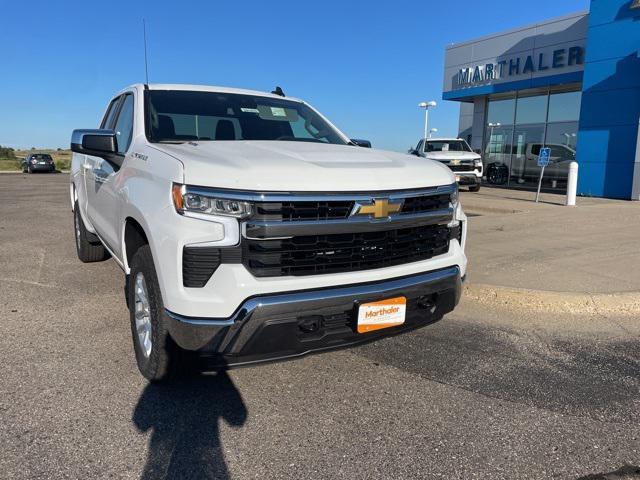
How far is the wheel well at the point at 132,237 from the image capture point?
10.8 feet

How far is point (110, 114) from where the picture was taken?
533 centimetres

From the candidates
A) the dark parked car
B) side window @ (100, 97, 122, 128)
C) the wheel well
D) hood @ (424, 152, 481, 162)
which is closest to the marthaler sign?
hood @ (424, 152, 481, 162)

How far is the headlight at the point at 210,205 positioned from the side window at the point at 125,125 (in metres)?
1.57

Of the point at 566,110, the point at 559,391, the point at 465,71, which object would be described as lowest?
the point at 559,391

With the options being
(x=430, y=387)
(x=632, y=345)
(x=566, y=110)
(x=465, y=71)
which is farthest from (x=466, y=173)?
(x=430, y=387)

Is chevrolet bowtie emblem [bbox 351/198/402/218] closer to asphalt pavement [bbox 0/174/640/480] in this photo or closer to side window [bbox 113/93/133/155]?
asphalt pavement [bbox 0/174/640/480]

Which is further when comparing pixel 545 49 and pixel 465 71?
pixel 465 71

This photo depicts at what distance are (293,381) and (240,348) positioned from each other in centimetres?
89

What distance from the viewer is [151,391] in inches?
128

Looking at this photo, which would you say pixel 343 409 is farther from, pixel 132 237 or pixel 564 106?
pixel 564 106

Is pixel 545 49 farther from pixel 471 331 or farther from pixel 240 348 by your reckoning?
pixel 240 348

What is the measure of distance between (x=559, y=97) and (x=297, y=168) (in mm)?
22645

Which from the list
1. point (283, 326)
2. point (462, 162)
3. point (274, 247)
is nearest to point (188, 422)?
point (283, 326)

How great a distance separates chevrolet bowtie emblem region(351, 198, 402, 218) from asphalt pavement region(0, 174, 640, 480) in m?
1.16
